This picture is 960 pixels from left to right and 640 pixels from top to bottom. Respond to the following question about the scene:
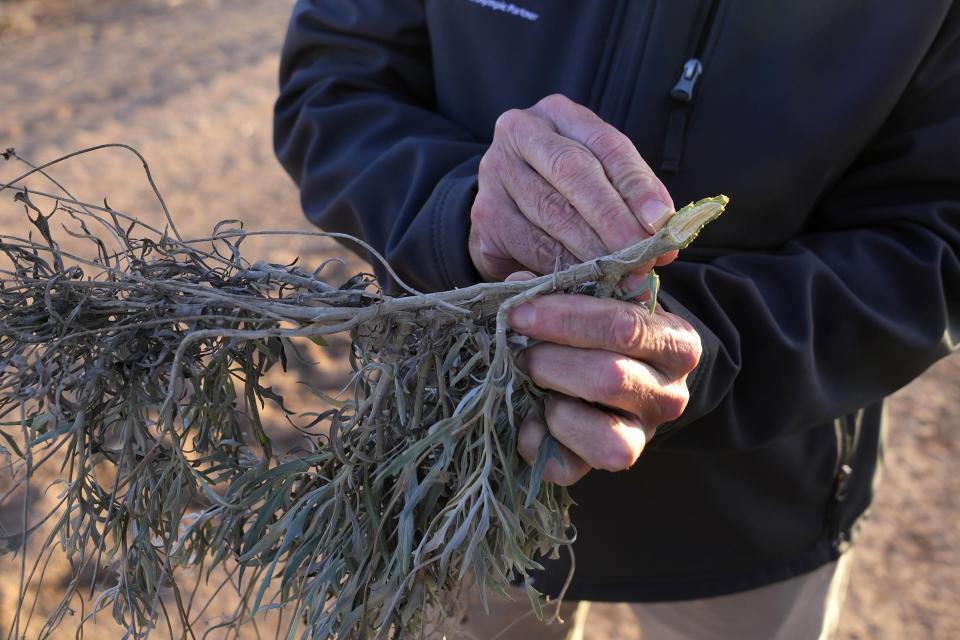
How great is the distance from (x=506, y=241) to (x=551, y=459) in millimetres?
279

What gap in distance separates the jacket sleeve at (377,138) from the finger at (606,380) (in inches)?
12.1

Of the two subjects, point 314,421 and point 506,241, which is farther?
point 506,241

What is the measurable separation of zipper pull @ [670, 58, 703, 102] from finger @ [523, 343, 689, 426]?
0.50 meters

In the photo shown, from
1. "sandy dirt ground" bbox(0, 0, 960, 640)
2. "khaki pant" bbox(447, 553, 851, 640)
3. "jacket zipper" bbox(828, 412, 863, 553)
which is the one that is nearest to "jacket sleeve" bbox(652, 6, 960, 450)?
"jacket zipper" bbox(828, 412, 863, 553)

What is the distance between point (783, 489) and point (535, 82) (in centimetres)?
78

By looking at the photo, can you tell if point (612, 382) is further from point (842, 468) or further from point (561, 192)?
point (842, 468)

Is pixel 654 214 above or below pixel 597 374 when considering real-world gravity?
above

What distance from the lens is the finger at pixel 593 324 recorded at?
0.90 m

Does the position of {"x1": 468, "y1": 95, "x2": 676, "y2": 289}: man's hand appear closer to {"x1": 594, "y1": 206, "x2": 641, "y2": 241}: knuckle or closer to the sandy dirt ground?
{"x1": 594, "y1": 206, "x2": 641, "y2": 241}: knuckle

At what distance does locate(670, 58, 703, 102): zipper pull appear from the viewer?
1.26 m

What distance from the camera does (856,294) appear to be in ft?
4.16

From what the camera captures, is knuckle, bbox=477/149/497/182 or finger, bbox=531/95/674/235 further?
knuckle, bbox=477/149/497/182

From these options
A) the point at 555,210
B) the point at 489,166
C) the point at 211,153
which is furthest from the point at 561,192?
the point at 211,153

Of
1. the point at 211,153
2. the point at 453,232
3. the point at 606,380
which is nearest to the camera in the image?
the point at 606,380
